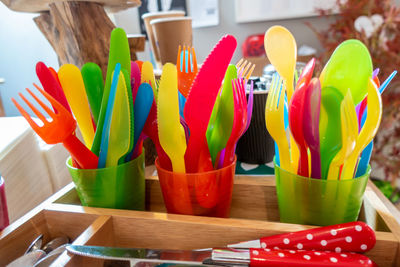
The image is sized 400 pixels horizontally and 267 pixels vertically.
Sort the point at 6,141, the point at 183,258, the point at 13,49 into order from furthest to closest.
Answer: the point at 13,49
the point at 6,141
the point at 183,258

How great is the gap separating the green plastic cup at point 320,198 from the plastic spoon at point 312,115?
3 centimetres

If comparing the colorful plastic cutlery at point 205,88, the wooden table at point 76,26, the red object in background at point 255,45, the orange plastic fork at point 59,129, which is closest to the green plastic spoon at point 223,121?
the colorful plastic cutlery at point 205,88

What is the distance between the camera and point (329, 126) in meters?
0.22

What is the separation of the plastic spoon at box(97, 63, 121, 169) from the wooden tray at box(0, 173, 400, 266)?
6cm

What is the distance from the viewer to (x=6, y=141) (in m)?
0.39

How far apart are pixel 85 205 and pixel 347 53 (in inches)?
11.9

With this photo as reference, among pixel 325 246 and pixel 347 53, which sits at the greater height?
pixel 347 53

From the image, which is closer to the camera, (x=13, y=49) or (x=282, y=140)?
(x=282, y=140)

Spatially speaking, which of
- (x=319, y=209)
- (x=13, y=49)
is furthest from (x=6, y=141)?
(x=13, y=49)

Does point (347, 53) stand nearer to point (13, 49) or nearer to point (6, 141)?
point (6, 141)

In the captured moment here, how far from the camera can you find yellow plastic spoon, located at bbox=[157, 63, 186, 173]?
221 mm

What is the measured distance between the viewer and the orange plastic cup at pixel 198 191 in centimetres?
27

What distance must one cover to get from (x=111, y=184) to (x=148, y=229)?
0.20 ft

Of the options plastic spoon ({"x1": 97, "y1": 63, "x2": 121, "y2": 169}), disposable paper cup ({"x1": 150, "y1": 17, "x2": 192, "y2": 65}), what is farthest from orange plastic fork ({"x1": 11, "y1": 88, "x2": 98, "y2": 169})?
disposable paper cup ({"x1": 150, "y1": 17, "x2": 192, "y2": 65})
